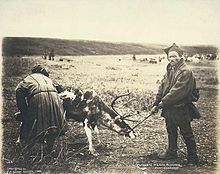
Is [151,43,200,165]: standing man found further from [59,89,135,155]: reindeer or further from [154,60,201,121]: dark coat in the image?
[59,89,135,155]: reindeer

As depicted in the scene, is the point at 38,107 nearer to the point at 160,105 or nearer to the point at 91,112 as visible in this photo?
the point at 91,112

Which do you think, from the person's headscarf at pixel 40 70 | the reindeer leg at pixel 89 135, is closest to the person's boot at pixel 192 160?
the reindeer leg at pixel 89 135

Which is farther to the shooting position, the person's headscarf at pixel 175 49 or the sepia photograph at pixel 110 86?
the person's headscarf at pixel 175 49

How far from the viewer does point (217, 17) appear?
291 centimetres

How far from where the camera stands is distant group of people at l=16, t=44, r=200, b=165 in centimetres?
277

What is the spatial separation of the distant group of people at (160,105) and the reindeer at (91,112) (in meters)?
0.06

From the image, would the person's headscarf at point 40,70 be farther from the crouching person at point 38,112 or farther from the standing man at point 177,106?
the standing man at point 177,106

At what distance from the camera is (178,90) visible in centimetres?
283

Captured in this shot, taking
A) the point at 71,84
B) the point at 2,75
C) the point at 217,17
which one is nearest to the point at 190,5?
Result: the point at 217,17

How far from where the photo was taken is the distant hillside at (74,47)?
9.24 ft

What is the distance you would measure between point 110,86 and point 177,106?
39 centimetres

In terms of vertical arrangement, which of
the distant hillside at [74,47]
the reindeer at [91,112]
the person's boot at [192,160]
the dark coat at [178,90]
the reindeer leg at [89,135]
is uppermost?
the distant hillside at [74,47]

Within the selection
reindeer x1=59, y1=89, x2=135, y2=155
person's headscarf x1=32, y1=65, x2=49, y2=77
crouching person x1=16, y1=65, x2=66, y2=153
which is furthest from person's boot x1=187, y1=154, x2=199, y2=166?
person's headscarf x1=32, y1=65, x2=49, y2=77

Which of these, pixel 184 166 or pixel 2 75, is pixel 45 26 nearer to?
pixel 2 75
